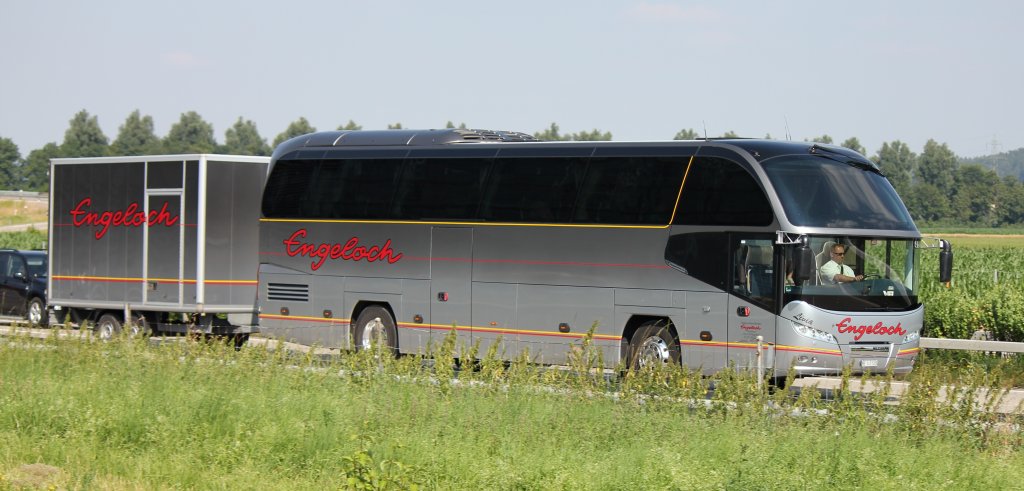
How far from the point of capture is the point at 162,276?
2397 centimetres

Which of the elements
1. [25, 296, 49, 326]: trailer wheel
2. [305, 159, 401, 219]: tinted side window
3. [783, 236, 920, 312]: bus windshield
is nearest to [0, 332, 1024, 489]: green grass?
[783, 236, 920, 312]: bus windshield

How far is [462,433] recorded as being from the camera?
1137 centimetres

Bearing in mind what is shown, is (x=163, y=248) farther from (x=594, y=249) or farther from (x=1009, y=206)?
(x=1009, y=206)

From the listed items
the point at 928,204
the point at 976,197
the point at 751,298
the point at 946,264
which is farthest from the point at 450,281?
the point at 976,197

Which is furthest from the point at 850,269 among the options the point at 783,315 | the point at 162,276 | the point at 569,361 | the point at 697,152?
the point at 162,276

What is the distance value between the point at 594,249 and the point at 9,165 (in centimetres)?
19132

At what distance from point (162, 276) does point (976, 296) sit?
15335mm

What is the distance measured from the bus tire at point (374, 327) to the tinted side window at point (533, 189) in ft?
8.48

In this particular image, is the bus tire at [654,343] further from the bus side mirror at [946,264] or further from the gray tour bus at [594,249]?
the bus side mirror at [946,264]

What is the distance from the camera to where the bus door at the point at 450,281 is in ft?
65.5

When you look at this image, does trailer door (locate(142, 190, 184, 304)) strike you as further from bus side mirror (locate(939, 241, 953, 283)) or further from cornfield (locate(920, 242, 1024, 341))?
cornfield (locate(920, 242, 1024, 341))

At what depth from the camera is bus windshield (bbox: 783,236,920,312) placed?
16969mm

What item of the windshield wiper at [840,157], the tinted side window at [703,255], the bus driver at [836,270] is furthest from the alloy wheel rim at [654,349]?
the windshield wiper at [840,157]

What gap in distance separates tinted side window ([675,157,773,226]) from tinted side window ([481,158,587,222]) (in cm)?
182
